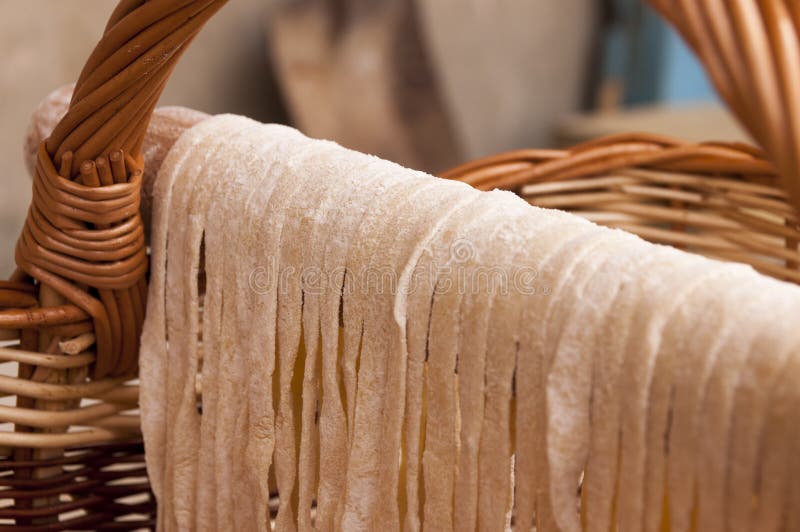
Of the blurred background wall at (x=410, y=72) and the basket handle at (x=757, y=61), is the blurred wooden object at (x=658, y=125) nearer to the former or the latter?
the blurred background wall at (x=410, y=72)

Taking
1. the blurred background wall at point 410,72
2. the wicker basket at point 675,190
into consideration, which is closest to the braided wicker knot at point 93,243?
the wicker basket at point 675,190

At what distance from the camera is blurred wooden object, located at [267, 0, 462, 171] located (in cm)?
154

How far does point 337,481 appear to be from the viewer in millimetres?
372

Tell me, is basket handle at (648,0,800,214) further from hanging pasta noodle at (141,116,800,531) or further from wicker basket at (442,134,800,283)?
wicker basket at (442,134,800,283)

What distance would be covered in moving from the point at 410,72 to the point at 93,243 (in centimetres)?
126

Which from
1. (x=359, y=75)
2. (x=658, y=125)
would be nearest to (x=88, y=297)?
(x=359, y=75)

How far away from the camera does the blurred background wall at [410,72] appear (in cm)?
138

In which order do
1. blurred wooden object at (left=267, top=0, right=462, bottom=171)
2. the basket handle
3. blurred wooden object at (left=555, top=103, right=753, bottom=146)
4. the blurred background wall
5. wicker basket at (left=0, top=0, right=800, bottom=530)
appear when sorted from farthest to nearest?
1. blurred wooden object at (left=555, top=103, right=753, bottom=146)
2. blurred wooden object at (left=267, top=0, right=462, bottom=171)
3. the blurred background wall
4. wicker basket at (left=0, top=0, right=800, bottom=530)
5. the basket handle

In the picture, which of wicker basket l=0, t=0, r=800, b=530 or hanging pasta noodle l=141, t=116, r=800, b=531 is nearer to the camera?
hanging pasta noodle l=141, t=116, r=800, b=531

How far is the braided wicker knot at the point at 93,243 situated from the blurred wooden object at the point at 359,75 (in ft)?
3.71

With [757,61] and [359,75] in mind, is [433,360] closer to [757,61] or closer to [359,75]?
[757,61]

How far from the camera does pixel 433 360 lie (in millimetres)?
331

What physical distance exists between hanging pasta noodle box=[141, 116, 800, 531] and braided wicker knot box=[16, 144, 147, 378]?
1 centimetres

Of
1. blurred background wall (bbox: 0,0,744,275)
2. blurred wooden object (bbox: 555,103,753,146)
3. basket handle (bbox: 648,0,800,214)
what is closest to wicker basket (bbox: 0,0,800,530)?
basket handle (bbox: 648,0,800,214)
